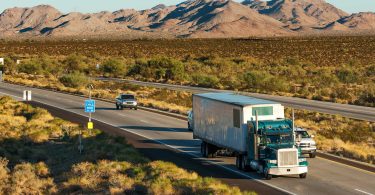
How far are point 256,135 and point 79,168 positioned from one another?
25.8 ft

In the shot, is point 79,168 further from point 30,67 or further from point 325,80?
point 30,67

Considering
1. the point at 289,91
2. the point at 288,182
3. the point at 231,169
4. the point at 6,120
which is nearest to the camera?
the point at 288,182

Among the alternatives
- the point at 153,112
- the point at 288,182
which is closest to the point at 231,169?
the point at 288,182

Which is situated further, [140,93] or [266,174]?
[140,93]

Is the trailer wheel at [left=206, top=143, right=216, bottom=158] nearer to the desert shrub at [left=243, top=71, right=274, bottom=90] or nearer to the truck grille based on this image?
the truck grille

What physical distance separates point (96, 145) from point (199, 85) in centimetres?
5280

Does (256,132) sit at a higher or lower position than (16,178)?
higher

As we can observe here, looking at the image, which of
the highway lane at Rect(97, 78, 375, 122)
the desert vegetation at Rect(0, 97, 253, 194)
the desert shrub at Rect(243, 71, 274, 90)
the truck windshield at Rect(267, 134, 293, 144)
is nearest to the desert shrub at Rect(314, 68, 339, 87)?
the desert shrub at Rect(243, 71, 274, 90)

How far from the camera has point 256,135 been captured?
2669cm

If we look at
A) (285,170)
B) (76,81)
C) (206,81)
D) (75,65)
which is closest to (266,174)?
(285,170)

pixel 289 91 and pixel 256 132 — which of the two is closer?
pixel 256 132

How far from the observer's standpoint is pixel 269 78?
267ft

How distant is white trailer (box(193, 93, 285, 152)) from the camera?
91.6ft

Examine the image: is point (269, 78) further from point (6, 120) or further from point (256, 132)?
point (256, 132)
